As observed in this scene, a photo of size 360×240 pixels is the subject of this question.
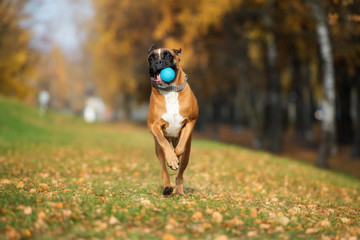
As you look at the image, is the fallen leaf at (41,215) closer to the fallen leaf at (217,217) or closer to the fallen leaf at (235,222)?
the fallen leaf at (217,217)

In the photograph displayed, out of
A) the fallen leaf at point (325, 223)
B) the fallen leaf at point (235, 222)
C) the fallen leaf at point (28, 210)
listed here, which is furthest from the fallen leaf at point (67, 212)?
the fallen leaf at point (325, 223)

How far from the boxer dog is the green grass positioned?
853 mm

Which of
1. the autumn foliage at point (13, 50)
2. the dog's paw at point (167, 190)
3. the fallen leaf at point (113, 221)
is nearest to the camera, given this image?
the fallen leaf at point (113, 221)

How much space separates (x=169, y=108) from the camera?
611 centimetres

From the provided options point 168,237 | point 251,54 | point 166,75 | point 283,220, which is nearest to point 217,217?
point 283,220

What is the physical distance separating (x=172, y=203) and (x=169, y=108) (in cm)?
145

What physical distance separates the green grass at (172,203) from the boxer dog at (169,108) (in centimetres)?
85

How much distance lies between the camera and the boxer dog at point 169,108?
5.90 m

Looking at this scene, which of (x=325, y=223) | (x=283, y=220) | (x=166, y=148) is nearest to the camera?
(x=283, y=220)

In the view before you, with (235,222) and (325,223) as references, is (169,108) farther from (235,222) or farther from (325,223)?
(325,223)

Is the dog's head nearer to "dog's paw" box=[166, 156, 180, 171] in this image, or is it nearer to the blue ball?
the blue ball

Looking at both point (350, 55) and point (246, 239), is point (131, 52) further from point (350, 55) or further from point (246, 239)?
point (246, 239)

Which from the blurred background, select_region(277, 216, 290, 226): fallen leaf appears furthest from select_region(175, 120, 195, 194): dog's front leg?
the blurred background

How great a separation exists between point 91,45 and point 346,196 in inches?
1422
